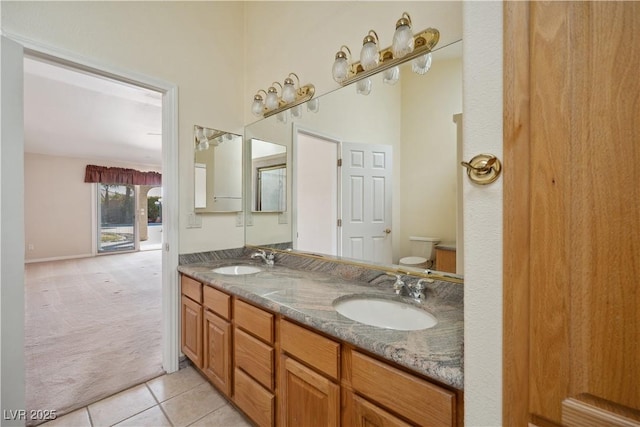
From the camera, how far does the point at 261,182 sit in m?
2.33

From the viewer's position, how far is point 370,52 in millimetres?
1403

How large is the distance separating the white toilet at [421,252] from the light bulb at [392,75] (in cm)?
83

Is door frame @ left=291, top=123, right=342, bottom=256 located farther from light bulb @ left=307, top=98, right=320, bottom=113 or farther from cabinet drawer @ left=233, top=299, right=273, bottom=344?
cabinet drawer @ left=233, top=299, right=273, bottom=344

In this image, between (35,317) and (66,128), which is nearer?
(35,317)

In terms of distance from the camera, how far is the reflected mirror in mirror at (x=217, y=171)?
2.14 metres

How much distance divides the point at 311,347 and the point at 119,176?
8.41 meters

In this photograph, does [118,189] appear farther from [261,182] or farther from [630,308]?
[630,308]

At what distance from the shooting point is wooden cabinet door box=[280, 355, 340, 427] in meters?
0.98

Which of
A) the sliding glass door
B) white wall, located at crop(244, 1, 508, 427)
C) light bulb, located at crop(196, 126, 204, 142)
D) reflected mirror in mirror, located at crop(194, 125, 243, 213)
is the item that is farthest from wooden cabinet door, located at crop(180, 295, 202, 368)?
the sliding glass door

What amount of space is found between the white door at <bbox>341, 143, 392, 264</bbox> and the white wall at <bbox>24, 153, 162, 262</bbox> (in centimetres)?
806

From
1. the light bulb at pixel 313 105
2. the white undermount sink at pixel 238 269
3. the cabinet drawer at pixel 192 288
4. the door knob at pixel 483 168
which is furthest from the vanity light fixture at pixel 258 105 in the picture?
the door knob at pixel 483 168

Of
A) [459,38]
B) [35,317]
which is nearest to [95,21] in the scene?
[459,38]

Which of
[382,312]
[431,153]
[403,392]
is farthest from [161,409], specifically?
[431,153]

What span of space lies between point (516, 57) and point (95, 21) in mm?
2244
